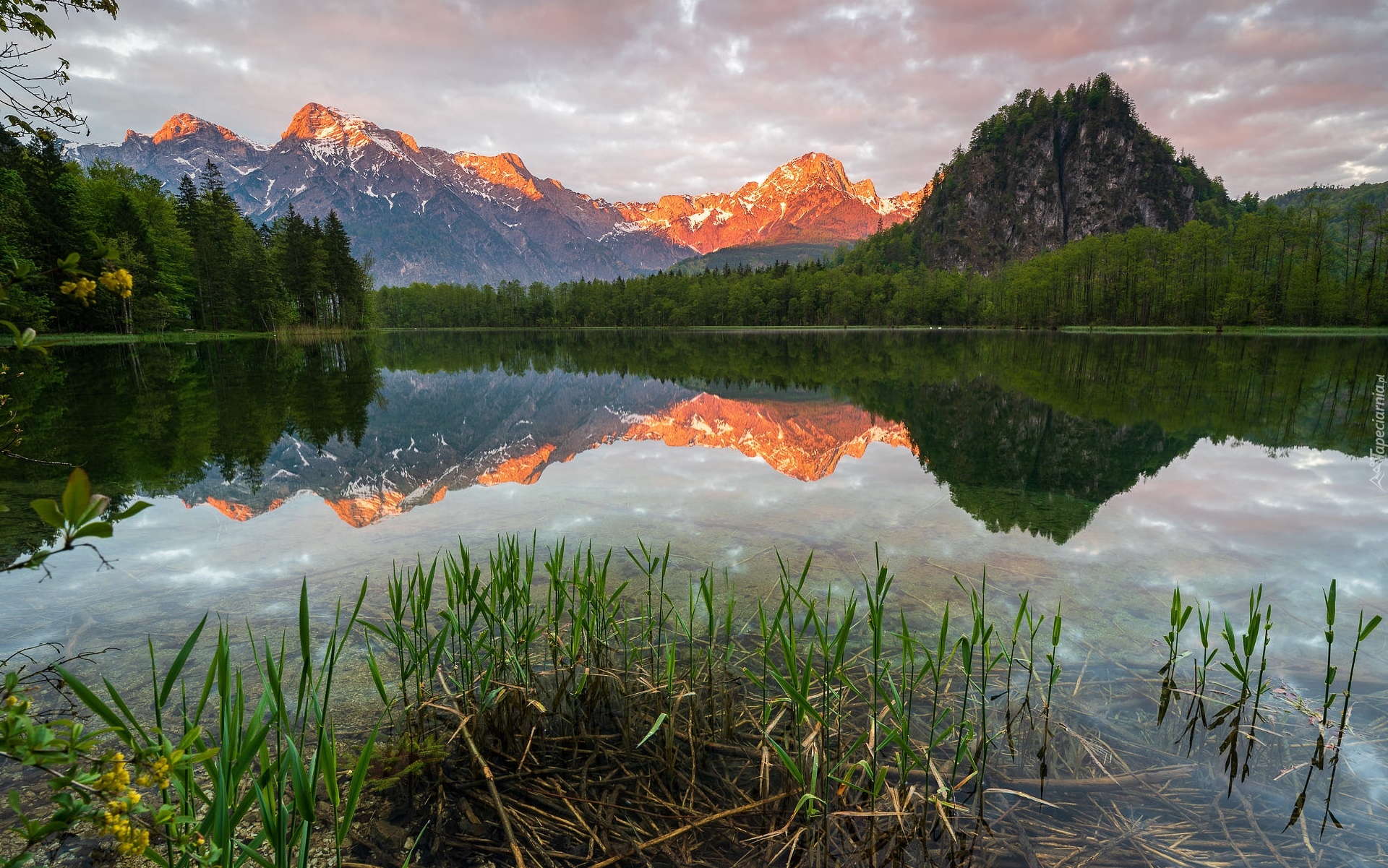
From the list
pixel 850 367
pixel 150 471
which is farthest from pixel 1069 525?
pixel 850 367

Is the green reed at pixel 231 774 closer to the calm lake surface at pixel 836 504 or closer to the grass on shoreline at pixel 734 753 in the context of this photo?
the grass on shoreline at pixel 734 753

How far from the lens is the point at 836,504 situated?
10.3 metres

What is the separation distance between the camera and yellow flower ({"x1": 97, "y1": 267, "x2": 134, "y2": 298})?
7.44 ft

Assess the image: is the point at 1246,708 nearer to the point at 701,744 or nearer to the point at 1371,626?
the point at 1371,626

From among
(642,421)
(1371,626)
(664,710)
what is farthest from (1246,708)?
(642,421)

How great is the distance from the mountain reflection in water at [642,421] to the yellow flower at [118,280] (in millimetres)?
7707

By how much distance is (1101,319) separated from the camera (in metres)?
104

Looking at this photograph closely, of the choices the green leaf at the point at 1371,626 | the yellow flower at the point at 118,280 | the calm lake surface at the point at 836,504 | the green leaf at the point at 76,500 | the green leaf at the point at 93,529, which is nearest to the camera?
the green leaf at the point at 93,529

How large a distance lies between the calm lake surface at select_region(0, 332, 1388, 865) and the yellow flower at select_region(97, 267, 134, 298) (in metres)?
3.85

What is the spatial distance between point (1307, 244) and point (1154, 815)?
11487cm

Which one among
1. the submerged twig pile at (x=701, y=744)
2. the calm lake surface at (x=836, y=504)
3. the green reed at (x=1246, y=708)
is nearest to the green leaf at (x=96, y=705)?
the submerged twig pile at (x=701, y=744)

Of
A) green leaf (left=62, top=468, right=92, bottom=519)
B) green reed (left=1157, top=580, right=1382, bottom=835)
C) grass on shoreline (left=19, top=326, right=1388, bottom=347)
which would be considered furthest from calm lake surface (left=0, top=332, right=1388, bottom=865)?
grass on shoreline (left=19, top=326, right=1388, bottom=347)

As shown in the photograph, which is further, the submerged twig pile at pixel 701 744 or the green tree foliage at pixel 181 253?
the green tree foliage at pixel 181 253

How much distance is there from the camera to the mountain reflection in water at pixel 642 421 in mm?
11242
